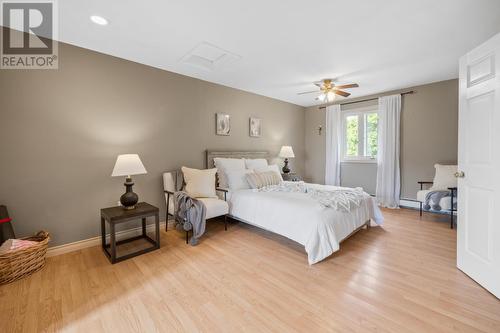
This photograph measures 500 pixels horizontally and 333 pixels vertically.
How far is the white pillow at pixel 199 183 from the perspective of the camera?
10.7 feet

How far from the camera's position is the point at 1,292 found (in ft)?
6.23

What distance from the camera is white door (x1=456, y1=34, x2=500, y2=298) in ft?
5.96

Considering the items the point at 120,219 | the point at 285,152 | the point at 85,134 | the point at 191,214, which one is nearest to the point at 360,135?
the point at 285,152

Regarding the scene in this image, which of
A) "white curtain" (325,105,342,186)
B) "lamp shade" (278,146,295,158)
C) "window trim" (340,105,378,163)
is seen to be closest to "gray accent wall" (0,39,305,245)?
"lamp shade" (278,146,295,158)

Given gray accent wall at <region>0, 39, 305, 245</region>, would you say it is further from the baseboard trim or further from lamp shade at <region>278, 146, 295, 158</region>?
lamp shade at <region>278, 146, 295, 158</region>

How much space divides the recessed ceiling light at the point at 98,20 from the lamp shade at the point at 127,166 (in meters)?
1.44

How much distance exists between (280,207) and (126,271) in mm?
1858

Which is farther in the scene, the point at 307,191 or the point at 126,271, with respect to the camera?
the point at 307,191

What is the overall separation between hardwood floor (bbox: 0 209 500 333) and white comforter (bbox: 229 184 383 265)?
226mm

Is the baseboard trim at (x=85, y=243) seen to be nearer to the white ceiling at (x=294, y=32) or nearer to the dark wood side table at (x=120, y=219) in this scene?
the dark wood side table at (x=120, y=219)

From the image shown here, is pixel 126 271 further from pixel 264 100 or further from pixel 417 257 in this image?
pixel 264 100

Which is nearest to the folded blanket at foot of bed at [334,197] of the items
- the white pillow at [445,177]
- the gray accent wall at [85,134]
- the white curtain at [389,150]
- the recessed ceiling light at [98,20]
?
the gray accent wall at [85,134]

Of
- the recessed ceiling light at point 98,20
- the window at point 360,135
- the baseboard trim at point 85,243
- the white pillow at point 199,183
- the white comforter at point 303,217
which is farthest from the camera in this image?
the window at point 360,135

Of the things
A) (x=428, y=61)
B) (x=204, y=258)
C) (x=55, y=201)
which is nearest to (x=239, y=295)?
(x=204, y=258)
